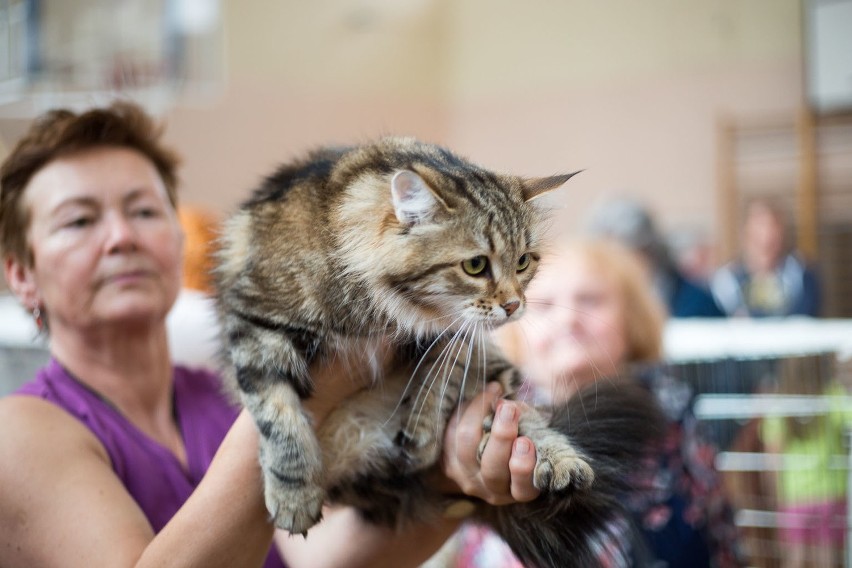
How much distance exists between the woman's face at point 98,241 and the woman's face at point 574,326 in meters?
0.80

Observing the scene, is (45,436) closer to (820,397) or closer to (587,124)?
(820,397)

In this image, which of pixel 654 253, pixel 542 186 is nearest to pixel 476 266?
pixel 542 186

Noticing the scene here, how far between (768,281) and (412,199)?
3634 mm

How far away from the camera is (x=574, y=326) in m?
1.80

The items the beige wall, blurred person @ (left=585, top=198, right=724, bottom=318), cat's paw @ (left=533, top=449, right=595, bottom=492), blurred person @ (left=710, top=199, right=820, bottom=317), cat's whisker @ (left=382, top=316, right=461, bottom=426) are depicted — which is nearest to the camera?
cat's paw @ (left=533, top=449, right=595, bottom=492)

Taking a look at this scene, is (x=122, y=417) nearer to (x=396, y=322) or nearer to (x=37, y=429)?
(x=37, y=429)

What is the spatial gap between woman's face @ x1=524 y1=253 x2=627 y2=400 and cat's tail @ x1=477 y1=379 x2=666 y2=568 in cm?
56

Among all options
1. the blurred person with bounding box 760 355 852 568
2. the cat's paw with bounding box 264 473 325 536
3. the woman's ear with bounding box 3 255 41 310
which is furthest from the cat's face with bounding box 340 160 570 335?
the blurred person with bounding box 760 355 852 568

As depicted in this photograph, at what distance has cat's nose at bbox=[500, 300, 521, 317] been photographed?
38.5 inches

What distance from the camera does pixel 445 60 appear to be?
6.85 meters

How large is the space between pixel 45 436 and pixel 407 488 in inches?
18.7

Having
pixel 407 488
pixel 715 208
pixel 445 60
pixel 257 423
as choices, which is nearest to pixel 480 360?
pixel 407 488

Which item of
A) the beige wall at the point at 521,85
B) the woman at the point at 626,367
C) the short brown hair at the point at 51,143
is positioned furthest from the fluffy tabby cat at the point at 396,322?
the beige wall at the point at 521,85

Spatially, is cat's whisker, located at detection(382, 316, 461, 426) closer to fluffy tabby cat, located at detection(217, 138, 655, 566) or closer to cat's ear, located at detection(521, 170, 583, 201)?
fluffy tabby cat, located at detection(217, 138, 655, 566)
